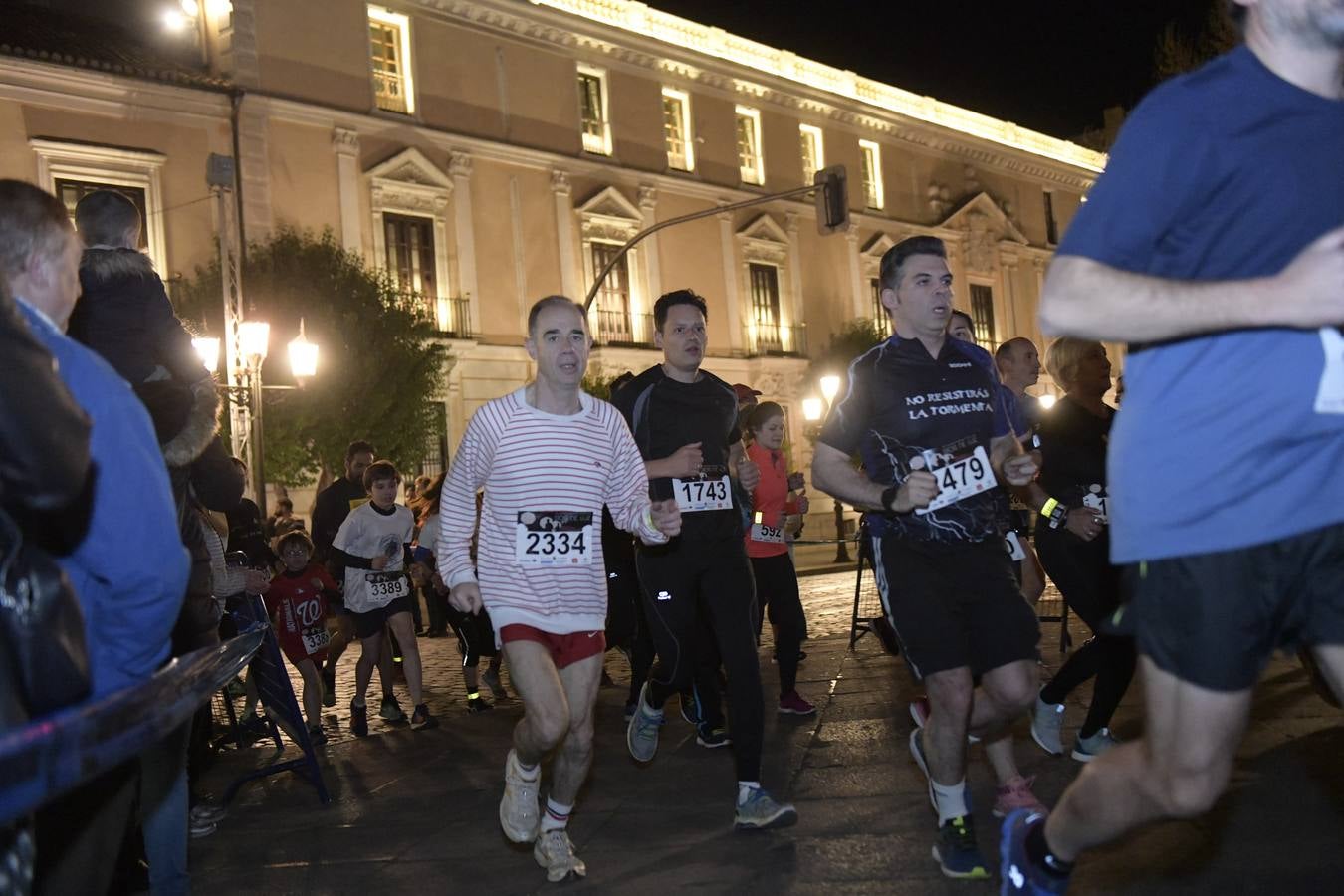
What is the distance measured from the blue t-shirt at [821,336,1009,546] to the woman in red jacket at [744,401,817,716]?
2878mm

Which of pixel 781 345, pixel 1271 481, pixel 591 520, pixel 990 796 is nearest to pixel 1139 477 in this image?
pixel 1271 481

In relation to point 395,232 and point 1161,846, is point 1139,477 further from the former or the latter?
point 395,232

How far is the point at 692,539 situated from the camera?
598cm

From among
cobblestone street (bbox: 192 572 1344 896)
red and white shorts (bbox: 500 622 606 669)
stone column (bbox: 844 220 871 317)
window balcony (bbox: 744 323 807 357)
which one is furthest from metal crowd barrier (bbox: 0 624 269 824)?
stone column (bbox: 844 220 871 317)

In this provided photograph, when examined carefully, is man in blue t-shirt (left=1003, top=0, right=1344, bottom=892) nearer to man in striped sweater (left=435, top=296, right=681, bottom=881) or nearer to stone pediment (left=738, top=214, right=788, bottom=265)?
man in striped sweater (left=435, top=296, right=681, bottom=881)

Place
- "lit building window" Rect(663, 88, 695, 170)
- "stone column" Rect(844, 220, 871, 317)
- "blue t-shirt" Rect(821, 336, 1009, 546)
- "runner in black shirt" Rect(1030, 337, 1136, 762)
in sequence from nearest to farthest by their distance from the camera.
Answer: "blue t-shirt" Rect(821, 336, 1009, 546), "runner in black shirt" Rect(1030, 337, 1136, 762), "lit building window" Rect(663, 88, 695, 170), "stone column" Rect(844, 220, 871, 317)

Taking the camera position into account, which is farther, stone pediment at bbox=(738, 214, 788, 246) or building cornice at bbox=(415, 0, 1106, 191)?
stone pediment at bbox=(738, 214, 788, 246)

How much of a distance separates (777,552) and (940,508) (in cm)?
425

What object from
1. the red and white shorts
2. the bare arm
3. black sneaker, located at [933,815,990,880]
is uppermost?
the bare arm

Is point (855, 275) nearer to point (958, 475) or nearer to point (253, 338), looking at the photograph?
point (253, 338)

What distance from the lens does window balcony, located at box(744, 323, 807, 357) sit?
38.2m

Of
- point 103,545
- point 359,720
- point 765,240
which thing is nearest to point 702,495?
point 103,545

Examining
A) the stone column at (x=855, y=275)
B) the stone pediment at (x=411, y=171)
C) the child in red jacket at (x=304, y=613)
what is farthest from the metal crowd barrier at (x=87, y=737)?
the stone column at (x=855, y=275)

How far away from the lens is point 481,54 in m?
31.9
